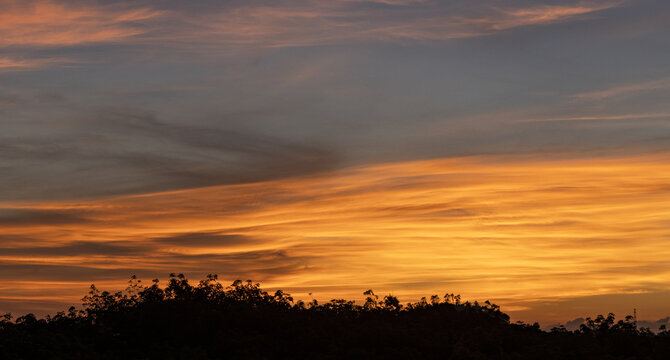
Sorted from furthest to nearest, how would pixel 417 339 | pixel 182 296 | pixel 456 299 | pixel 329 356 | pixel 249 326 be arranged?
pixel 456 299, pixel 182 296, pixel 249 326, pixel 417 339, pixel 329 356

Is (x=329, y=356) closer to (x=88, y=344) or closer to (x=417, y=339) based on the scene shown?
(x=417, y=339)

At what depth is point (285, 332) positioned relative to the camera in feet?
110

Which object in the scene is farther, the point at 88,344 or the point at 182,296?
the point at 182,296

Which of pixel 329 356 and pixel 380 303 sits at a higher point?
pixel 380 303

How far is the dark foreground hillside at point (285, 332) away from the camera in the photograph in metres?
30.5

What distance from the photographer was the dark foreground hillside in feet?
100

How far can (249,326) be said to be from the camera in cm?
3422

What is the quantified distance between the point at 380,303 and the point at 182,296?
363 inches

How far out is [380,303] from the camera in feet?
129

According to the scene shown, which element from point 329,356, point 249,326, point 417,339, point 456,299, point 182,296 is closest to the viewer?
point 329,356

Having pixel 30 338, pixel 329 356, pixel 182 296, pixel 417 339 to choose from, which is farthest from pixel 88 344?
pixel 417 339

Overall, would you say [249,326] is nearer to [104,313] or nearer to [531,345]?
[104,313]

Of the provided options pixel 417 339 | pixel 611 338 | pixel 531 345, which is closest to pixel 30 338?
pixel 417 339

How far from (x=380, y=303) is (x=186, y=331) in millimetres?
9959
